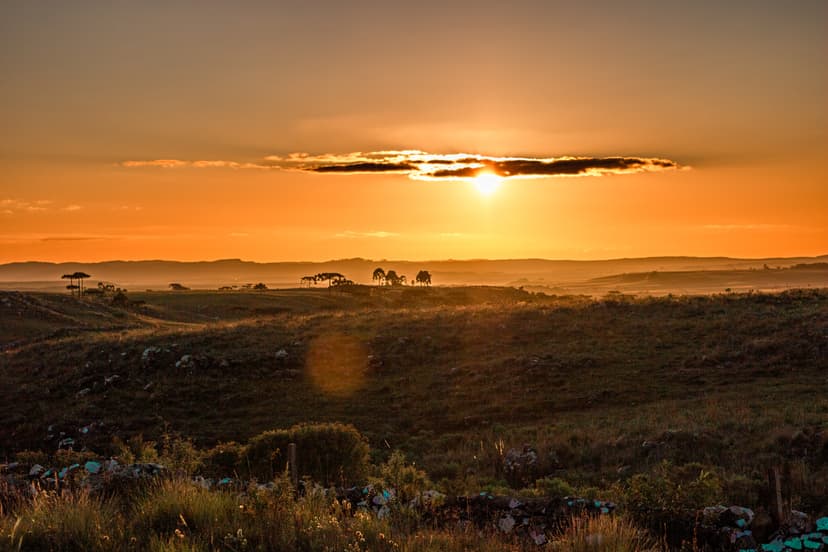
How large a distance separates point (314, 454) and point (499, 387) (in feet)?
35.6

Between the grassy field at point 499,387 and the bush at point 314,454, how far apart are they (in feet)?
7.51

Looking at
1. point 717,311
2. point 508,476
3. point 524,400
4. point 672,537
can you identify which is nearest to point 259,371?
point 524,400

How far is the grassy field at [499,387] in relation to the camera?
16.3 m

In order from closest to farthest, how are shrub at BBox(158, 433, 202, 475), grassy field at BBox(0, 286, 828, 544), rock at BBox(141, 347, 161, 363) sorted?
shrub at BBox(158, 433, 202, 475), grassy field at BBox(0, 286, 828, 544), rock at BBox(141, 347, 161, 363)

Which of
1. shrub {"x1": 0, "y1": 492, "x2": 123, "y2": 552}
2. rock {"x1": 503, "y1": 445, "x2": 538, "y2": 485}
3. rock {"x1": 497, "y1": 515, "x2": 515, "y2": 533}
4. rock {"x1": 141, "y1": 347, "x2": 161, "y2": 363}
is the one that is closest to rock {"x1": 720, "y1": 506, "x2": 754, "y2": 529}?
rock {"x1": 497, "y1": 515, "x2": 515, "y2": 533}

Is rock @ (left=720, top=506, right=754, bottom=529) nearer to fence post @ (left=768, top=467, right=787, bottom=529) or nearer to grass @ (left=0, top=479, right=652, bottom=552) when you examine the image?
fence post @ (left=768, top=467, right=787, bottom=529)

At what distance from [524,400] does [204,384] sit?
13.1 m

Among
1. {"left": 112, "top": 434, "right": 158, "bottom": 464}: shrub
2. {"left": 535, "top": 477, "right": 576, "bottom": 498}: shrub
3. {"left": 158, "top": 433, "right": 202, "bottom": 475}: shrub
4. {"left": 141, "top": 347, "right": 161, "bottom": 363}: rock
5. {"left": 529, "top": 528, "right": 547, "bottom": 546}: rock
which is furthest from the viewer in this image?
{"left": 141, "top": 347, "right": 161, "bottom": 363}: rock

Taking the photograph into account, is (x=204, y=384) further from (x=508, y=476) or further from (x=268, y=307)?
(x=268, y=307)

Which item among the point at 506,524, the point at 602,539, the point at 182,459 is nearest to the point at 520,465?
the point at 506,524

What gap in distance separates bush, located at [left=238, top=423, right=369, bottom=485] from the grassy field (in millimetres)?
2289

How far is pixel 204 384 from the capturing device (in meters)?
27.0

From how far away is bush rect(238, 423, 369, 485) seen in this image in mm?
15805

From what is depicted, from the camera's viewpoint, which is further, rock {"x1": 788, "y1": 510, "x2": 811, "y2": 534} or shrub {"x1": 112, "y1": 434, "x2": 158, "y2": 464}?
shrub {"x1": 112, "y1": 434, "x2": 158, "y2": 464}
